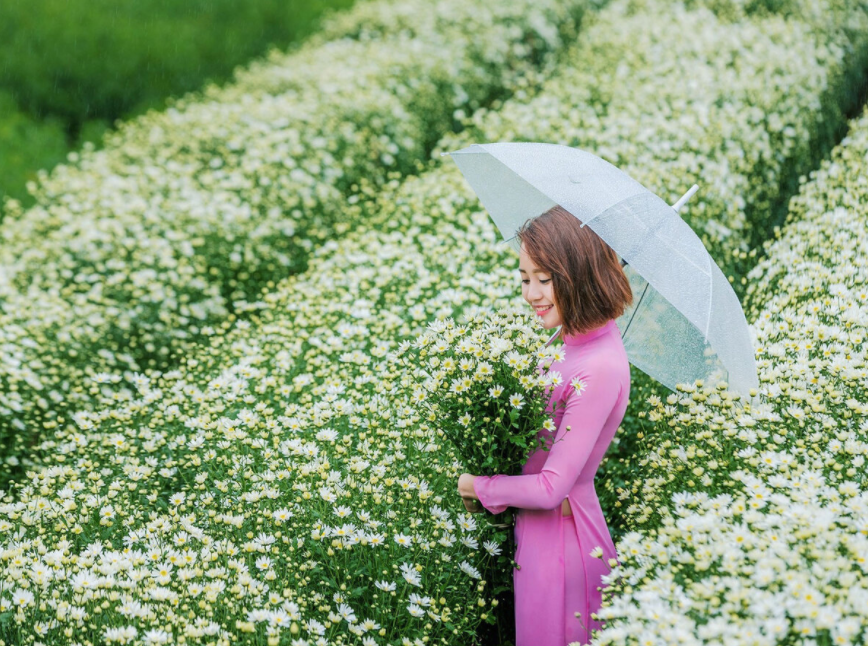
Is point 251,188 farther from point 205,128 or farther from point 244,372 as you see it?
point 244,372

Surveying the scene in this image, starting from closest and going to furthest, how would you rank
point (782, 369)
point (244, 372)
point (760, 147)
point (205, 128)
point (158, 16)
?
point (782, 369), point (244, 372), point (760, 147), point (205, 128), point (158, 16)

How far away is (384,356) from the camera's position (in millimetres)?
4508

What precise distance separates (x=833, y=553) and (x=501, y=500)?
1000mm

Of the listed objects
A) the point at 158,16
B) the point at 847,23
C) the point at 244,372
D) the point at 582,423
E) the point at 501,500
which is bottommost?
the point at 158,16

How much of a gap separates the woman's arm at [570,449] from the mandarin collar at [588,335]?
17cm

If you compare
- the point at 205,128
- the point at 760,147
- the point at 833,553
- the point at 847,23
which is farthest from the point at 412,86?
the point at 833,553

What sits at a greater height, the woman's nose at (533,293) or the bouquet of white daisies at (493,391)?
the woman's nose at (533,293)

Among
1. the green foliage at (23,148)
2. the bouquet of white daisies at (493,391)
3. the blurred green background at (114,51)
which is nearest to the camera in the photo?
the bouquet of white daisies at (493,391)

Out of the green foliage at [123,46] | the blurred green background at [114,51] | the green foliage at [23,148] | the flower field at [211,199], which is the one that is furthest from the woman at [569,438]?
the green foliage at [123,46]

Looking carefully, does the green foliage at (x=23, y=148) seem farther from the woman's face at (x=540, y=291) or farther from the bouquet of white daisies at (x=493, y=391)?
the woman's face at (x=540, y=291)

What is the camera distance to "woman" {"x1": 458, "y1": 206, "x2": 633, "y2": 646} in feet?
9.12

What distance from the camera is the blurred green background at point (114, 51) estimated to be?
1422cm

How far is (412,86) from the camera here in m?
8.88

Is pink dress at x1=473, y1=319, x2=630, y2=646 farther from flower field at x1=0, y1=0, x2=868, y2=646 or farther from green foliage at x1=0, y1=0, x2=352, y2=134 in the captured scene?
green foliage at x1=0, y1=0, x2=352, y2=134
